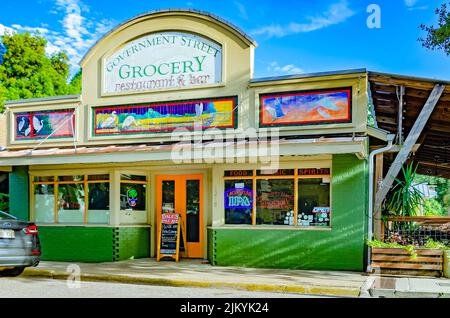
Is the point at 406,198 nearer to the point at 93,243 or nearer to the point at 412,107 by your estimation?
the point at 412,107

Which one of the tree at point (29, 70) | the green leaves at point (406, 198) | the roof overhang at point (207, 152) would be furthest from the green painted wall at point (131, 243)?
the tree at point (29, 70)

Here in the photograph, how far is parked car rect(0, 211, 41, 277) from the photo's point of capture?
9.95 metres

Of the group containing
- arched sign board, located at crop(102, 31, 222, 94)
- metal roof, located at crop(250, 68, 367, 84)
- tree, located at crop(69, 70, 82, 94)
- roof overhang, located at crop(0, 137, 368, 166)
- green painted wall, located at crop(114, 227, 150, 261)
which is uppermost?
tree, located at crop(69, 70, 82, 94)

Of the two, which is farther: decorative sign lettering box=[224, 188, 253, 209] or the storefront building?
decorative sign lettering box=[224, 188, 253, 209]

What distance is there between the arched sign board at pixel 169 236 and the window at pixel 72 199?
1412 millimetres

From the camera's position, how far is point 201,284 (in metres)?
9.89

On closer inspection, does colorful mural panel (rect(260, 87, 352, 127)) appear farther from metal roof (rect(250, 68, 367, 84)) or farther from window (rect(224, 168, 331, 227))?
window (rect(224, 168, 331, 227))

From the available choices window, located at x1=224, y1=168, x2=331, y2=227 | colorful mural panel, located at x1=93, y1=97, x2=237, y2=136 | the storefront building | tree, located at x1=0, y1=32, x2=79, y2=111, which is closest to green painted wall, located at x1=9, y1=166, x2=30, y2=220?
the storefront building

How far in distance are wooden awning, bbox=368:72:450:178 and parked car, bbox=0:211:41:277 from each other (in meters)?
7.61

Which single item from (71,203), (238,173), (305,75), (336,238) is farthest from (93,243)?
(305,75)

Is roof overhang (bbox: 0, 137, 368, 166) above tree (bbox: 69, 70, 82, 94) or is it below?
below

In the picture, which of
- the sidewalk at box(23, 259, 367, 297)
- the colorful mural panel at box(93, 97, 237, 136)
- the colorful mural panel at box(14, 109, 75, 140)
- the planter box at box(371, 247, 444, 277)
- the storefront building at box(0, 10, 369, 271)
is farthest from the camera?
the colorful mural panel at box(14, 109, 75, 140)

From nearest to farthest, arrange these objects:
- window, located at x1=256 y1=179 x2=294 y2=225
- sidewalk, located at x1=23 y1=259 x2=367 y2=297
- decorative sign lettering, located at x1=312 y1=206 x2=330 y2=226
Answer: sidewalk, located at x1=23 y1=259 x2=367 y2=297, decorative sign lettering, located at x1=312 y1=206 x2=330 y2=226, window, located at x1=256 y1=179 x2=294 y2=225
